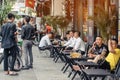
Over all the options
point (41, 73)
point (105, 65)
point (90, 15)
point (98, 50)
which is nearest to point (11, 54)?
point (41, 73)

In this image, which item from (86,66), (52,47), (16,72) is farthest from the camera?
(52,47)

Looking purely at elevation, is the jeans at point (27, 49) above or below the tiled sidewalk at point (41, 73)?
above

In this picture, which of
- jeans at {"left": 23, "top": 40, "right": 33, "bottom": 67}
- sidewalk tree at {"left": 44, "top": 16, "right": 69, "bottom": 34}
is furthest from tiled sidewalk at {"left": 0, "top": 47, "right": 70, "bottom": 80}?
sidewalk tree at {"left": 44, "top": 16, "right": 69, "bottom": 34}

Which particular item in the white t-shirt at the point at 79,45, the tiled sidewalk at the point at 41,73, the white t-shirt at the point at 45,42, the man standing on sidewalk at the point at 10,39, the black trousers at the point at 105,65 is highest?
the man standing on sidewalk at the point at 10,39

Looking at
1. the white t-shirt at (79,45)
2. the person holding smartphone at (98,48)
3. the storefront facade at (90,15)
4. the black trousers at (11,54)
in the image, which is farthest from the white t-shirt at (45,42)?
the black trousers at (11,54)

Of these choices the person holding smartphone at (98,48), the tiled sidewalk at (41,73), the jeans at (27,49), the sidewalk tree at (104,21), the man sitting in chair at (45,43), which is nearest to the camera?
the tiled sidewalk at (41,73)

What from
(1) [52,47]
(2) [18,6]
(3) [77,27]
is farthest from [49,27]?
(2) [18,6]

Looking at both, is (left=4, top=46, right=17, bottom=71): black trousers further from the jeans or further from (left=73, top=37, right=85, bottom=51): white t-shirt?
(left=73, top=37, right=85, bottom=51): white t-shirt

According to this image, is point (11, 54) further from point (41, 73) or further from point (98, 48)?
point (98, 48)

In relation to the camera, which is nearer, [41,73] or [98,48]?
[98,48]

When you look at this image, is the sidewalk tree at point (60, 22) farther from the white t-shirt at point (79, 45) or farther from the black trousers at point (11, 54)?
the black trousers at point (11, 54)

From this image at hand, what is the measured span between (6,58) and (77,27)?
56.8 feet

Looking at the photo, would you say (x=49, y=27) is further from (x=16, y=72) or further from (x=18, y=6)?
(x=18, y=6)

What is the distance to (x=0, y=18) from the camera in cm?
2994
